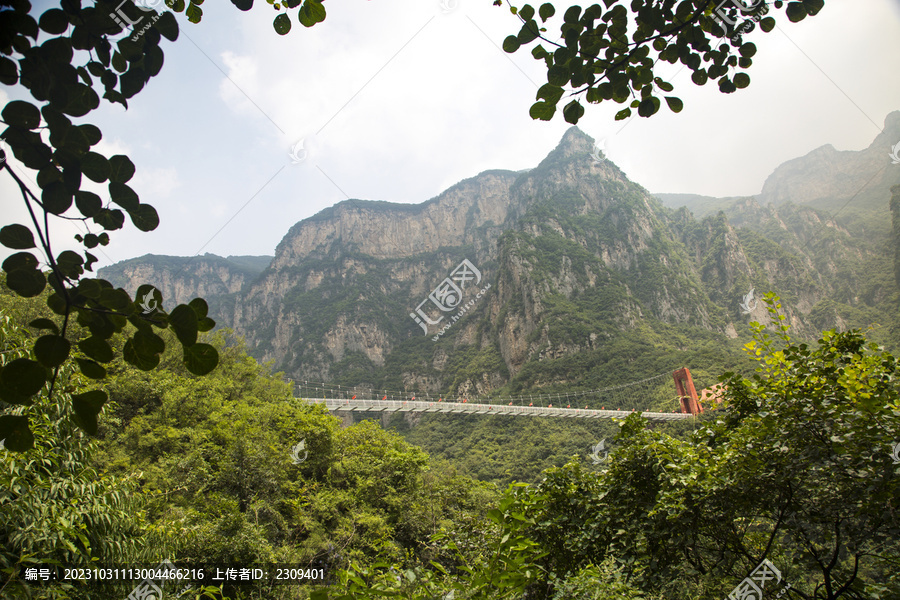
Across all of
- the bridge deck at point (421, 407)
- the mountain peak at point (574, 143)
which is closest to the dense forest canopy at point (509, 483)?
the bridge deck at point (421, 407)

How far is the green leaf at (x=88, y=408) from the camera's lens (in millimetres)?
704

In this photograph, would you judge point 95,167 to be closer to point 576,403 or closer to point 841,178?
point 576,403

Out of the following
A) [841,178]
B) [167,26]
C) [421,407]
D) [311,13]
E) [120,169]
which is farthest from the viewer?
[841,178]

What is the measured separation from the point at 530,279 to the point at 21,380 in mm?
65694

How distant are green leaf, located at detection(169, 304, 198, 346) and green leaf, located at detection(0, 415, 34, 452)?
29 cm

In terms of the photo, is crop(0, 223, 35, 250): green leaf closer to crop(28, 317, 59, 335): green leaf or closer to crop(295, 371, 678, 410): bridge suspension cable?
crop(28, 317, 59, 335): green leaf

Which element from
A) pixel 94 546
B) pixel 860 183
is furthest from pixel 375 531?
pixel 860 183

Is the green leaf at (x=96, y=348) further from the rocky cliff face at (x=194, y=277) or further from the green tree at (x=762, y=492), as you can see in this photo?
the rocky cliff face at (x=194, y=277)

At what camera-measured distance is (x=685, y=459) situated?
3.46 meters

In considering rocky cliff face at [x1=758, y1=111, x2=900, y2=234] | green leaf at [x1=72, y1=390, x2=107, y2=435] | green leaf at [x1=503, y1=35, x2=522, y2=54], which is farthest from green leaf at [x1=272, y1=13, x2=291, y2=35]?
rocky cliff face at [x1=758, y1=111, x2=900, y2=234]

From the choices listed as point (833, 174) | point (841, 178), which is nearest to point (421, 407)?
point (841, 178)

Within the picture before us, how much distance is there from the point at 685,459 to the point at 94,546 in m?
4.96

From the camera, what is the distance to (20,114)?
2.53 feet

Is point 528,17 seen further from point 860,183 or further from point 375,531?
point 860,183
